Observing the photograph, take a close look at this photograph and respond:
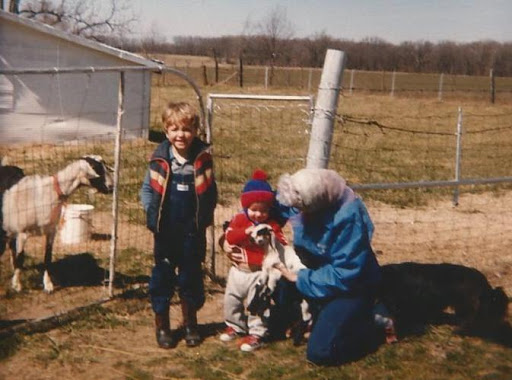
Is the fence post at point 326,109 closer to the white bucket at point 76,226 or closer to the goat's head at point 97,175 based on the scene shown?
the goat's head at point 97,175

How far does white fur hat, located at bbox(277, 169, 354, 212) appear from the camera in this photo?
404cm

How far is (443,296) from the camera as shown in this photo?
4.84m

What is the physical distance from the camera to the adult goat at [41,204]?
549 cm

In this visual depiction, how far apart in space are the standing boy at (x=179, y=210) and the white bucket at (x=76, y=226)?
283 cm

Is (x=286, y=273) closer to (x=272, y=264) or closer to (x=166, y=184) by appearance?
(x=272, y=264)

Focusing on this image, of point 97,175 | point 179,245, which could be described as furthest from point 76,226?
point 179,245

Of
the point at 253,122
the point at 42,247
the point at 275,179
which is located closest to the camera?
the point at 42,247

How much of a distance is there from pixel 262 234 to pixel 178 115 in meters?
→ 0.91

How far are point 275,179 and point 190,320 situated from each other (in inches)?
254

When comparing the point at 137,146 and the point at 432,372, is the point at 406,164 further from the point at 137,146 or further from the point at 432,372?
the point at 432,372

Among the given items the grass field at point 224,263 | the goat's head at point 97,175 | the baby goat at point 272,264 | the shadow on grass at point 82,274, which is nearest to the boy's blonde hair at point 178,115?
the baby goat at point 272,264

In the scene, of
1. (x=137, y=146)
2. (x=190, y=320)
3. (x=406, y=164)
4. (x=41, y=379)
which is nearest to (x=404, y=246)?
(x=190, y=320)

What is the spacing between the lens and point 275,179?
10797 millimetres

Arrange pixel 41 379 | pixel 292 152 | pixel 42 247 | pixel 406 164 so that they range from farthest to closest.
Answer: pixel 292 152, pixel 406 164, pixel 42 247, pixel 41 379
